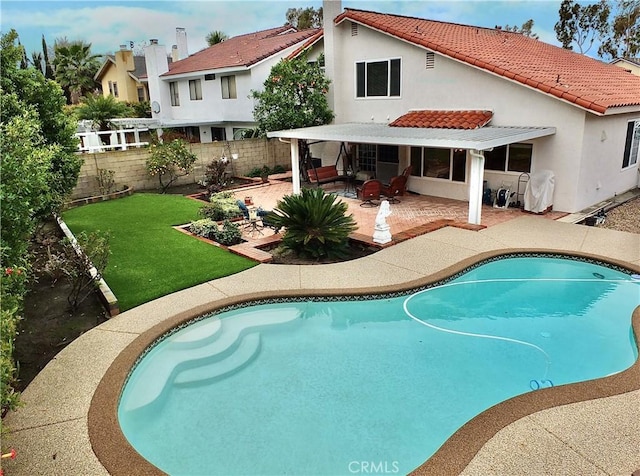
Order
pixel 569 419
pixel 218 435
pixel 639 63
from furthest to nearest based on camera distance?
pixel 639 63, pixel 218 435, pixel 569 419

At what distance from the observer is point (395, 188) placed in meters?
17.2

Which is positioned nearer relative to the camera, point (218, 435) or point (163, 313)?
point (218, 435)

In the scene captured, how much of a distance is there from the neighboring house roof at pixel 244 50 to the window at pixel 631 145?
1921 cm

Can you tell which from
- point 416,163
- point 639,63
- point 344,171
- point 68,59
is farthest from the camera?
point 68,59

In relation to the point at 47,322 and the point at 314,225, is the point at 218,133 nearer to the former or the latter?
the point at 314,225

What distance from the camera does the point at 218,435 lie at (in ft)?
20.6

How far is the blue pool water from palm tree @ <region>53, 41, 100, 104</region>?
162 feet

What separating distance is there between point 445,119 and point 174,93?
24590 millimetres

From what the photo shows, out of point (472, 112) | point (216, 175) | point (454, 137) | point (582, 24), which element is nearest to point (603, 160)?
point (472, 112)

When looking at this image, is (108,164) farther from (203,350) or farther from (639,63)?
(639,63)

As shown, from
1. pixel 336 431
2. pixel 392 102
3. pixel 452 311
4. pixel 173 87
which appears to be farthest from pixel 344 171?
pixel 173 87

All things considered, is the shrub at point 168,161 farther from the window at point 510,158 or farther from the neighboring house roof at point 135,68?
the neighboring house roof at point 135,68

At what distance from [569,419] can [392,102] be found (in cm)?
1575

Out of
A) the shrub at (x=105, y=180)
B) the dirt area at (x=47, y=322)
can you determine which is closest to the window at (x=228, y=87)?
the shrub at (x=105, y=180)
